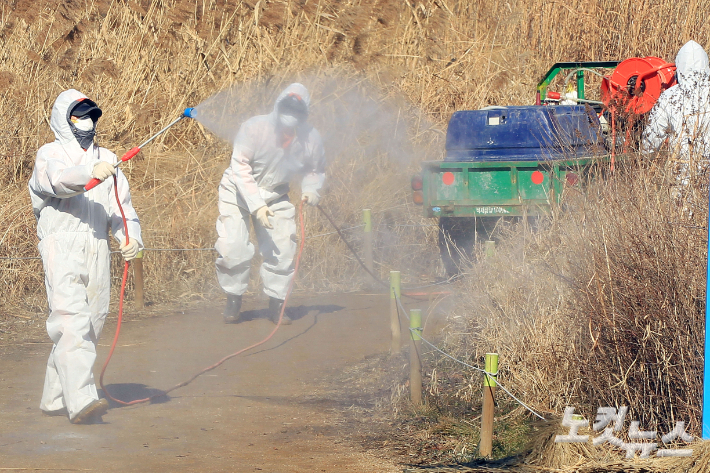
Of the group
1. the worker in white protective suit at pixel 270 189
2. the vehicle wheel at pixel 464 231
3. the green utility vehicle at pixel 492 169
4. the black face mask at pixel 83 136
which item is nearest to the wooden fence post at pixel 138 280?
the worker in white protective suit at pixel 270 189

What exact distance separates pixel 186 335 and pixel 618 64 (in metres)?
5.37

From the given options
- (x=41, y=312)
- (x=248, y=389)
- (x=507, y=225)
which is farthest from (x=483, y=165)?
(x=41, y=312)

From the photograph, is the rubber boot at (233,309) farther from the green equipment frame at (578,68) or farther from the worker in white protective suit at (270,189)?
the green equipment frame at (578,68)

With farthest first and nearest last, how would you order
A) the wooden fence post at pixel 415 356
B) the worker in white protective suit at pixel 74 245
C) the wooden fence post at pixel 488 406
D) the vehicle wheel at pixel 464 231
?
the vehicle wheel at pixel 464 231, the wooden fence post at pixel 415 356, the worker in white protective suit at pixel 74 245, the wooden fence post at pixel 488 406

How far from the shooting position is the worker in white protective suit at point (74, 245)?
5.04 metres

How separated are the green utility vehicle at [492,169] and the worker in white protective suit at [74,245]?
388cm

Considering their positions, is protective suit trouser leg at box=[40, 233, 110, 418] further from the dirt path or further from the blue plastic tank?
the blue plastic tank

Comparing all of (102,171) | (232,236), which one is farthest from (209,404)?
(232,236)

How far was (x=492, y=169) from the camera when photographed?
8.79 metres

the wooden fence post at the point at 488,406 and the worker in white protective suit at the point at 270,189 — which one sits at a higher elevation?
the worker in white protective suit at the point at 270,189

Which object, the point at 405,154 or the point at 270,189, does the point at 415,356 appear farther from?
the point at 405,154

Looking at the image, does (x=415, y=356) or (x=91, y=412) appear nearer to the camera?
(x=91, y=412)

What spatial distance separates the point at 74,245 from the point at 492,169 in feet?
15.5

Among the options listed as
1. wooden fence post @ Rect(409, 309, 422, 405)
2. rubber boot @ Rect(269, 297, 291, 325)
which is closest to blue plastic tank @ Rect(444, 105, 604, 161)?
rubber boot @ Rect(269, 297, 291, 325)
